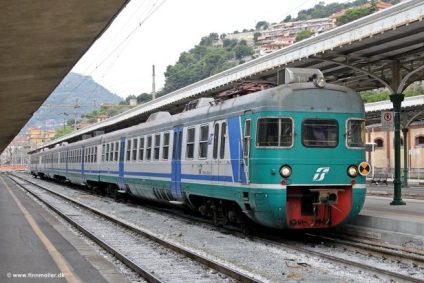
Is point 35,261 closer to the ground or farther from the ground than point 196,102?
closer to the ground

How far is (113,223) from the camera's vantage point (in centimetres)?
1616

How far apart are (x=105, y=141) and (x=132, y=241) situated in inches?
583

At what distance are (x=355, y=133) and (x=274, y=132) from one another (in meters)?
1.84

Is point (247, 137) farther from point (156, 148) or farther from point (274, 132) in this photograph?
point (156, 148)

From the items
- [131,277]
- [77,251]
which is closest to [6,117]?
[77,251]

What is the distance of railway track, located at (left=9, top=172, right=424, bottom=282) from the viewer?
8.21 meters

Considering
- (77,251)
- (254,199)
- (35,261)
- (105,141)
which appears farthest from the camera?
(105,141)

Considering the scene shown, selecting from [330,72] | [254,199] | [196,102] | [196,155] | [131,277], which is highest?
[330,72]

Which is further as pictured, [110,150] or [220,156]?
[110,150]

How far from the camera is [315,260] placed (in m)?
9.63

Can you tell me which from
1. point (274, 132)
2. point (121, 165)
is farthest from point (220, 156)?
point (121, 165)

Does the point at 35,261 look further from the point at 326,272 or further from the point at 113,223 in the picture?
the point at 113,223

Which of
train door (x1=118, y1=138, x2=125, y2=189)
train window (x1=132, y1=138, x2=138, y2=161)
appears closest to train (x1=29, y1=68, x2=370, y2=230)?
train window (x1=132, y1=138, x2=138, y2=161)

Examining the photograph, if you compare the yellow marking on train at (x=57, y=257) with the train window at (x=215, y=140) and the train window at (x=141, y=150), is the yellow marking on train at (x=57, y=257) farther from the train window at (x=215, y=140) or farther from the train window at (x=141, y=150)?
the train window at (x=141, y=150)
